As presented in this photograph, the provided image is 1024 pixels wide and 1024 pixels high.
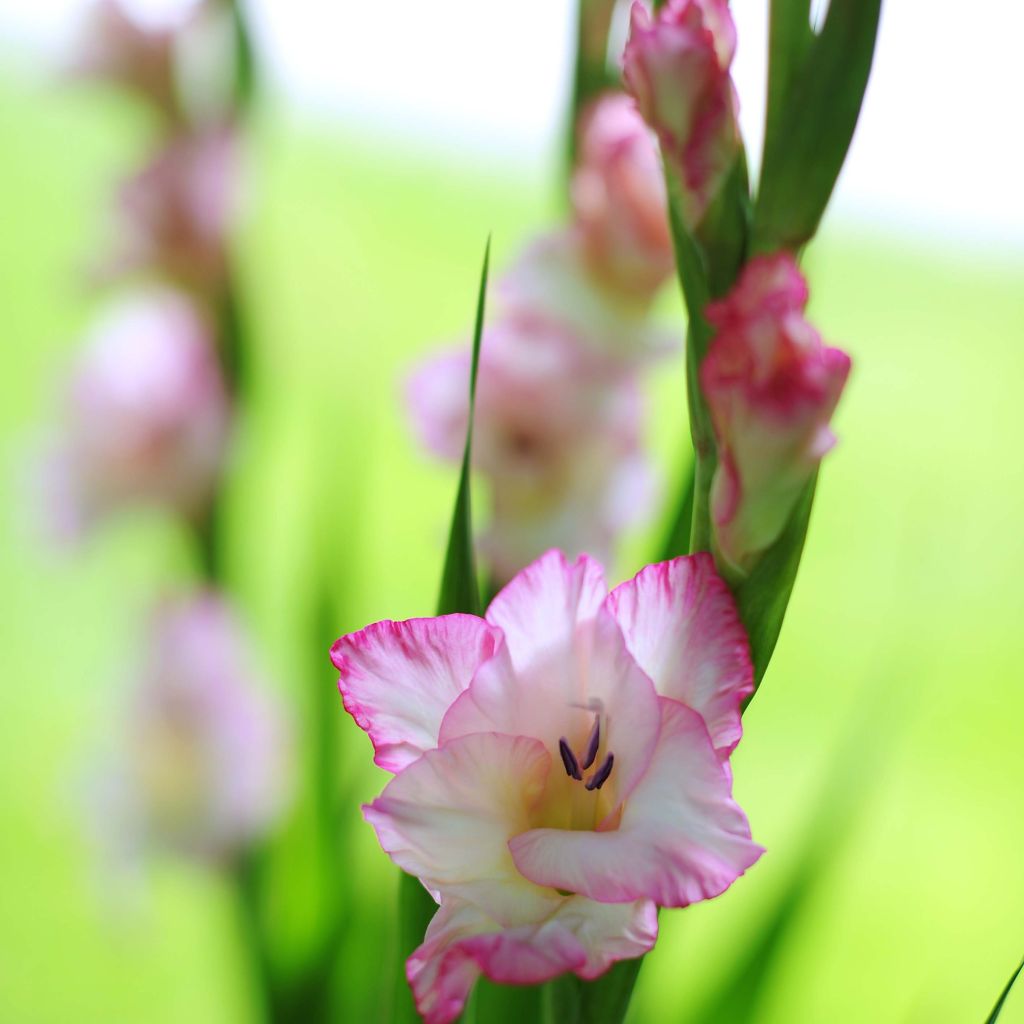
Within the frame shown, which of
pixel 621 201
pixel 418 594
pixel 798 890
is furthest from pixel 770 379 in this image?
pixel 418 594

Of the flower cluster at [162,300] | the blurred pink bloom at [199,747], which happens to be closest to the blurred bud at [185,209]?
the flower cluster at [162,300]

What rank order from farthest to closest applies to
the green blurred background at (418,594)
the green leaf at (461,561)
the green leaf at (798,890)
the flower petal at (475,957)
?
1. the green blurred background at (418,594)
2. the green leaf at (798,890)
3. the green leaf at (461,561)
4. the flower petal at (475,957)

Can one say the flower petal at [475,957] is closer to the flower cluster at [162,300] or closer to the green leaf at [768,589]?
the green leaf at [768,589]

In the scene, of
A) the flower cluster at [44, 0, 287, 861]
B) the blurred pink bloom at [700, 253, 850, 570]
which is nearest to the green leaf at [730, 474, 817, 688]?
the blurred pink bloom at [700, 253, 850, 570]

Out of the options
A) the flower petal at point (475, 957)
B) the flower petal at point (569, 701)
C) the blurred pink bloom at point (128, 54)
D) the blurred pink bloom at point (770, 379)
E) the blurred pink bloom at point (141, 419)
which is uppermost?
the blurred pink bloom at point (128, 54)

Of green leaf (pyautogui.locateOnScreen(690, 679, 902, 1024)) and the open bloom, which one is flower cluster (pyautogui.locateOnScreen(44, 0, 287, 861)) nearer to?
green leaf (pyautogui.locateOnScreen(690, 679, 902, 1024))

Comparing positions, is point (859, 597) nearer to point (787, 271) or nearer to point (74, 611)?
point (74, 611)

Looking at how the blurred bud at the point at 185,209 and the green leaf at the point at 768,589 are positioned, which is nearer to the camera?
A: the green leaf at the point at 768,589
